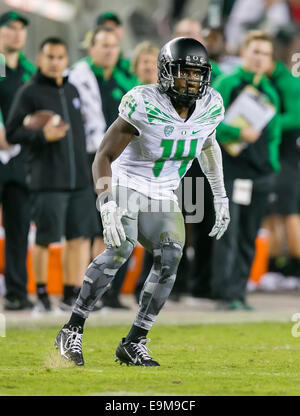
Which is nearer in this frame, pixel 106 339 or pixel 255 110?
pixel 106 339

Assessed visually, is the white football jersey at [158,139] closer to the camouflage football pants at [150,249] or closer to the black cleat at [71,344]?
the camouflage football pants at [150,249]

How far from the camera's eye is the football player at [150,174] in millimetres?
6676

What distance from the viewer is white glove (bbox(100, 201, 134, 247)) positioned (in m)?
6.47

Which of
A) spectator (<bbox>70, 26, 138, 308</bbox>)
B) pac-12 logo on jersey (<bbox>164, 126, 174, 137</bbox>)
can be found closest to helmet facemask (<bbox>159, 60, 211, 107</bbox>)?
pac-12 logo on jersey (<bbox>164, 126, 174, 137</bbox>)

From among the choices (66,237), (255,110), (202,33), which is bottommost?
(66,237)

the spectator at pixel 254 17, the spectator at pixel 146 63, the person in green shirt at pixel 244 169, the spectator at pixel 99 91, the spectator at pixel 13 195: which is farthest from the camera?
the spectator at pixel 254 17

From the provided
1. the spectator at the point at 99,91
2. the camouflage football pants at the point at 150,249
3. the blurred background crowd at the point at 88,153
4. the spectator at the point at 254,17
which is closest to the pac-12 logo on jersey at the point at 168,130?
the camouflage football pants at the point at 150,249

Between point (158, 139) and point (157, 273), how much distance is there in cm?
79

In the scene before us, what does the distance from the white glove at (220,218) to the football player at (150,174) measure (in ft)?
0.92

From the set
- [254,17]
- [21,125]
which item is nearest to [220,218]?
[21,125]

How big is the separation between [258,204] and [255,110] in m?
0.86

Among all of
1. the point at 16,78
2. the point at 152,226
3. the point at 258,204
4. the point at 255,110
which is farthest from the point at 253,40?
the point at 152,226

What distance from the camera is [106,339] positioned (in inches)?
326

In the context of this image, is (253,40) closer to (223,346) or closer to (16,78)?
(16,78)
